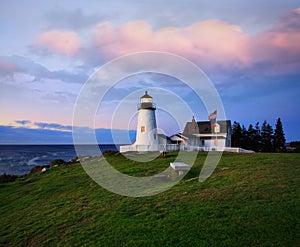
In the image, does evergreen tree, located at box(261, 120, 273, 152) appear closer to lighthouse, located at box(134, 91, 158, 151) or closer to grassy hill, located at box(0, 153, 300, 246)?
lighthouse, located at box(134, 91, 158, 151)

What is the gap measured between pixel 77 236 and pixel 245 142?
146ft

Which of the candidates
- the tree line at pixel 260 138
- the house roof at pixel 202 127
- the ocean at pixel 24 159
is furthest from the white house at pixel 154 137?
the ocean at pixel 24 159

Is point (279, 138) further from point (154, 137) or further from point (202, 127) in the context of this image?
point (154, 137)

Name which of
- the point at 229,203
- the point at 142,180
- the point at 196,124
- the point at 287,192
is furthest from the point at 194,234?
the point at 196,124

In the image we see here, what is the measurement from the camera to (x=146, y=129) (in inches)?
1243

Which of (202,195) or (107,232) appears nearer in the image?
(107,232)

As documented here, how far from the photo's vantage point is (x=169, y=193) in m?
11.6

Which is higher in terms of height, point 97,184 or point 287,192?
point 287,192

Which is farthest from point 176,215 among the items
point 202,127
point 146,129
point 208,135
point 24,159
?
point 24,159

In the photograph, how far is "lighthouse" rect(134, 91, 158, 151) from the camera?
3139 centimetres

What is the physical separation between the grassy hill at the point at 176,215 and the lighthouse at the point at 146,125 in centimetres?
1732

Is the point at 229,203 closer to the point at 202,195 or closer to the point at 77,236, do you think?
the point at 202,195

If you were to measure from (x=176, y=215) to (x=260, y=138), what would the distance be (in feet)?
145

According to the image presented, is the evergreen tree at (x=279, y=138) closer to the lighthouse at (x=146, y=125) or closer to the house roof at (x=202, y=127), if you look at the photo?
the house roof at (x=202, y=127)
